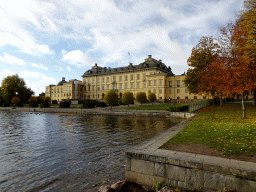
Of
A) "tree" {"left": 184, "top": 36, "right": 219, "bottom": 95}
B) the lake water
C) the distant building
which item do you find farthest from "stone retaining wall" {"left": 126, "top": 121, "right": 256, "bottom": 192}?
the distant building

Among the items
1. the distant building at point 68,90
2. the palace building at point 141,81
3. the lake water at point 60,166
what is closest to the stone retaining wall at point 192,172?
the lake water at point 60,166

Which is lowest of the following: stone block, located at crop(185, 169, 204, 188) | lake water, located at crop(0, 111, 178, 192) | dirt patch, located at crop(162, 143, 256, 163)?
lake water, located at crop(0, 111, 178, 192)

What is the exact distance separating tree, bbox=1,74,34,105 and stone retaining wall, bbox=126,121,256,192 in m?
61.8

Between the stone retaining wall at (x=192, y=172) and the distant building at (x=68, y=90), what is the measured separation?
2955 inches

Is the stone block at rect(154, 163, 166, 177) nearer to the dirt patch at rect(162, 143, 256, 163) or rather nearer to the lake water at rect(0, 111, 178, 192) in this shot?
the dirt patch at rect(162, 143, 256, 163)

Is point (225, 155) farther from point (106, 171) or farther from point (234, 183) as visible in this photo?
point (106, 171)

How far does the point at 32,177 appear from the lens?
16.9 ft

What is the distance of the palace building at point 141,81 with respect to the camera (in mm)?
53031

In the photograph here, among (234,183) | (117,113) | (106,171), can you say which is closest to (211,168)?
(234,183)

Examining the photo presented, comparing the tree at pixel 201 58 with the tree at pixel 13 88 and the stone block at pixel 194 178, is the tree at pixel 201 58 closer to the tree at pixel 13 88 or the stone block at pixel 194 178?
the stone block at pixel 194 178

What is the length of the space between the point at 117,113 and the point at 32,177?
21762 mm

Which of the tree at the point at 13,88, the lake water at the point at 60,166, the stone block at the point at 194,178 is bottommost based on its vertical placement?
the lake water at the point at 60,166

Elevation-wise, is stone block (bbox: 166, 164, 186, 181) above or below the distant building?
below

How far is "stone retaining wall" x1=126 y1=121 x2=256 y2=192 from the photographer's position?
136 inches
